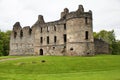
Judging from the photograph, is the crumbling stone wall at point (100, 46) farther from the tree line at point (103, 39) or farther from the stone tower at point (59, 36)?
the tree line at point (103, 39)

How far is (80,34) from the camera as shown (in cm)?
4628

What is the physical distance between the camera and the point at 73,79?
21.2 metres

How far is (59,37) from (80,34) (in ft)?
23.4

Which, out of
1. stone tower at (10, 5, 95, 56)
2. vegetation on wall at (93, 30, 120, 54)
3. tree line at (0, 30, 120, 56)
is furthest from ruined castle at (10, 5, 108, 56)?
vegetation on wall at (93, 30, 120, 54)

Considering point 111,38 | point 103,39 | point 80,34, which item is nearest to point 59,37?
point 80,34

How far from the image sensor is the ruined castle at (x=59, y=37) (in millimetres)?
46281

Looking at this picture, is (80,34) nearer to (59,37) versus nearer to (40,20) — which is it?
(59,37)

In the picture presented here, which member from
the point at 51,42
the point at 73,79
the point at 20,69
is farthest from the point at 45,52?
the point at 73,79

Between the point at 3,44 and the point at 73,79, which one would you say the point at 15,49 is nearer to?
the point at 3,44

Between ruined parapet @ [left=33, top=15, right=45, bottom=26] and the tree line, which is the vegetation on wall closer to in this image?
the tree line

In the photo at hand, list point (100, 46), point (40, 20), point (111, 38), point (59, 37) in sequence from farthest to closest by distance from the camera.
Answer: point (111, 38), point (40, 20), point (100, 46), point (59, 37)

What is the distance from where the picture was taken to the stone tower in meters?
46.3

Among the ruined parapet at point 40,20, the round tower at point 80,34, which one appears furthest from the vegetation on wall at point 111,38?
the round tower at point 80,34

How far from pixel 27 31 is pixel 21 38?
9.46 ft
